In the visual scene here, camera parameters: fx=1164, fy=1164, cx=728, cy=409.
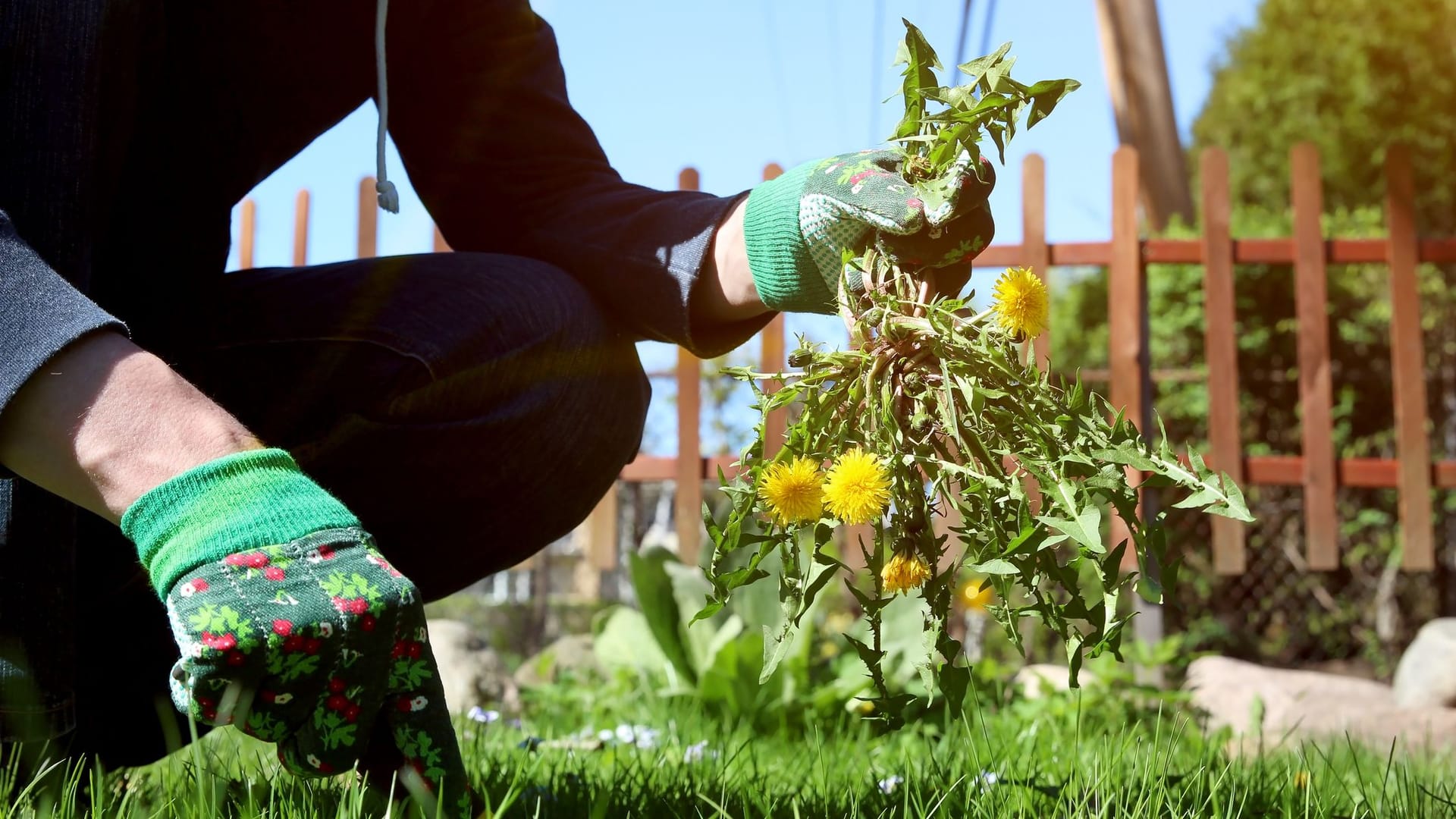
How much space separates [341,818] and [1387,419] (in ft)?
24.1

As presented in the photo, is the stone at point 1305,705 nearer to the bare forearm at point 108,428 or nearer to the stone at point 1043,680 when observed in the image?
the stone at point 1043,680

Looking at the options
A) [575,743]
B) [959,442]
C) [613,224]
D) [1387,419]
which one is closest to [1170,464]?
[959,442]

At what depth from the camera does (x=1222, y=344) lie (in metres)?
4.46

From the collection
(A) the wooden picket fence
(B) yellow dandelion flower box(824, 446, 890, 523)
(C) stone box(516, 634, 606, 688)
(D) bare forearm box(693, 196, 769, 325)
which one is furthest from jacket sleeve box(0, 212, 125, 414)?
(A) the wooden picket fence

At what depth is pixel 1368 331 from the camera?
702cm

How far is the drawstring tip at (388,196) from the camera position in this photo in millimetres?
1503

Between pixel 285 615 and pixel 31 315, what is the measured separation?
0.35m

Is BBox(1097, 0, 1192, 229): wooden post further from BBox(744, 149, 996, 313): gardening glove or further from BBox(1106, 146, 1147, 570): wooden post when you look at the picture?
BBox(744, 149, 996, 313): gardening glove

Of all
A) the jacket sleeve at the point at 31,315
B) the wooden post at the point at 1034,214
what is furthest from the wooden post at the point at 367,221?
the jacket sleeve at the point at 31,315

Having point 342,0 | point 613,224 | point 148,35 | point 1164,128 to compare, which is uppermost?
point 1164,128

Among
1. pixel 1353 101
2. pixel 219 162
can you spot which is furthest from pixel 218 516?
pixel 1353 101

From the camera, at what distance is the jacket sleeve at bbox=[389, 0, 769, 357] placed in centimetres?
164

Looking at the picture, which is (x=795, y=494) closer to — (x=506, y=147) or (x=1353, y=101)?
(x=506, y=147)

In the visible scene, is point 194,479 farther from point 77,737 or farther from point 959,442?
point 77,737
